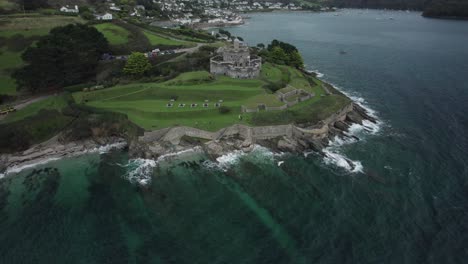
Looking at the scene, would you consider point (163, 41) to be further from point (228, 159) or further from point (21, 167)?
point (228, 159)

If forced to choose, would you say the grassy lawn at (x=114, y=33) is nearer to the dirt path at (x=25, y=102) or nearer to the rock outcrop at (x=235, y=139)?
the dirt path at (x=25, y=102)

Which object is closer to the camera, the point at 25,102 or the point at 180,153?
the point at 180,153

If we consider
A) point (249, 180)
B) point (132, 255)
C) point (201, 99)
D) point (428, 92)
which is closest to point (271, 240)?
point (249, 180)

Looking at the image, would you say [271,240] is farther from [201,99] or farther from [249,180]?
[201,99]

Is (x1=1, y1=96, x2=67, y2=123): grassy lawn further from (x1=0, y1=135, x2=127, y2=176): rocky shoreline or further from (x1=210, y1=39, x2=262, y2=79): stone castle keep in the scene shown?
(x1=210, y1=39, x2=262, y2=79): stone castle keep

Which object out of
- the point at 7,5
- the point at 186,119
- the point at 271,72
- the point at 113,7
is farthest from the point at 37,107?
the point at 113,7

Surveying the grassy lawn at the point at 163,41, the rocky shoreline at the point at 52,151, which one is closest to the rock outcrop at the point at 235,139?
the rocky shoreline at the point at 52,151
